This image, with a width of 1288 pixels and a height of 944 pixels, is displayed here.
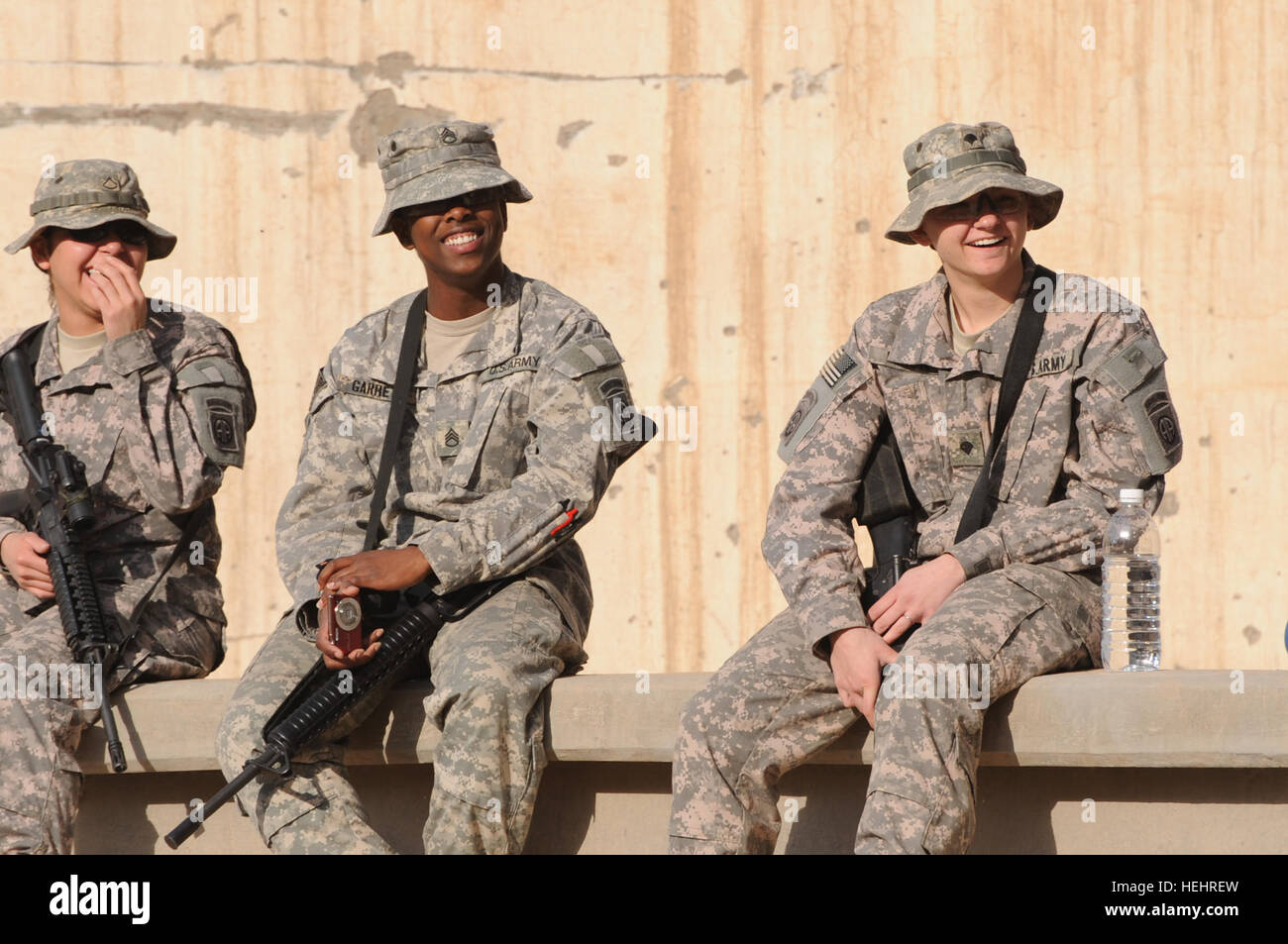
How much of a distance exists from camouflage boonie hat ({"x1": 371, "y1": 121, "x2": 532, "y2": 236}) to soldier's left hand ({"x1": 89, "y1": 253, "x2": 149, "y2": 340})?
0.66 m

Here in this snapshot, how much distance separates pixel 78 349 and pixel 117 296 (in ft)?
0.80

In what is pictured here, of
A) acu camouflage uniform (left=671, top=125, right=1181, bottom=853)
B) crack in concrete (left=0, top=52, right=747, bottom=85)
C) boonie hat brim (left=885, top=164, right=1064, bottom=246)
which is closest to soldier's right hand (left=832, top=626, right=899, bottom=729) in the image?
acu camouflage uniform (left=671, top=125, right=1181, bottom=853)

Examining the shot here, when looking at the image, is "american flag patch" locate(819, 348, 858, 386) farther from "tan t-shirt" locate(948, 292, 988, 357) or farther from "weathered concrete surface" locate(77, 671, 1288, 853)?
"weathered concrete surface" locate(77, 671, 1288, 853)

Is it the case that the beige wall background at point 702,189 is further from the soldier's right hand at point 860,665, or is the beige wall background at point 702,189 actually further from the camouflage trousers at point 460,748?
the soldier's right hand at point 860,665

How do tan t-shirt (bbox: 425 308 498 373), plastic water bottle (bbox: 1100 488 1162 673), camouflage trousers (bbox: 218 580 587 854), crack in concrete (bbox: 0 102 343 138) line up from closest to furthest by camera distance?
1. camouflage trousers (bbox: 218 580 587 854)
2. plastic water bottle (bbox: 1100 488 1162 673)
3. tan t-shirt (bbox: 425 308 498 373)
4. crack in concrete (bbox: 0 102 343 138)

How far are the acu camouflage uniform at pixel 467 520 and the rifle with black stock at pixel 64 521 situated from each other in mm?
421

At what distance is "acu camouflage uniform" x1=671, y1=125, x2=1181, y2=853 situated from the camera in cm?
336

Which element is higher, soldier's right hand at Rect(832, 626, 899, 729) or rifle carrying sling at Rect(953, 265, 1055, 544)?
rifle carrying sling at Rect(953, 265, 1055, 544)

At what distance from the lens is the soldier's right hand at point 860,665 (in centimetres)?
351
